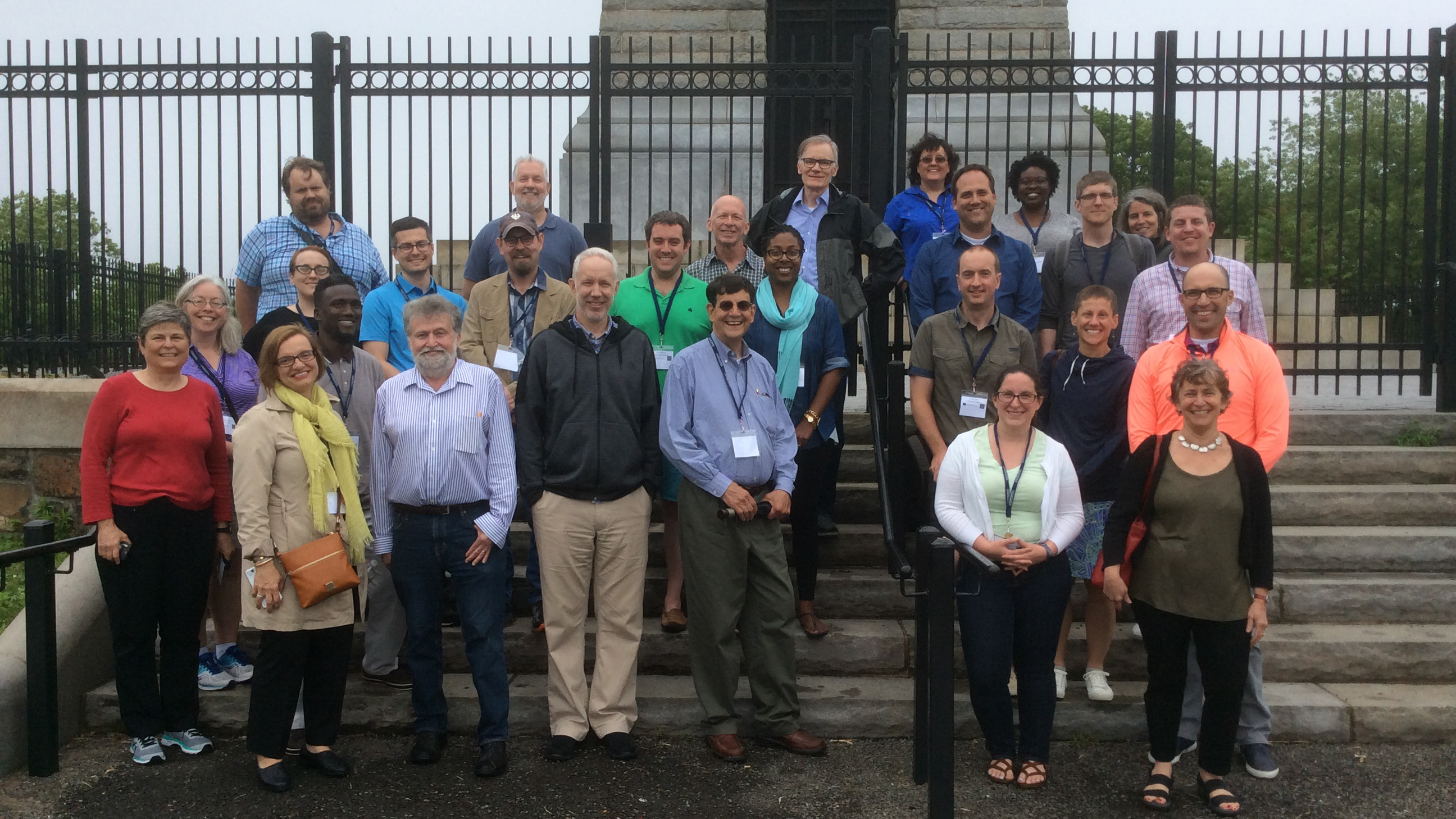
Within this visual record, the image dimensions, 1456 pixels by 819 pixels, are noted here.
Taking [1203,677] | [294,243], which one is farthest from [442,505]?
[1203,677]

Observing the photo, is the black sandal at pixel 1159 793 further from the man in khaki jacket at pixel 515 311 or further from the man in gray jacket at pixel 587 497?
the man in khaki jacket at pixel 515 311

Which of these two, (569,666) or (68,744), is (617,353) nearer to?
(569,666)

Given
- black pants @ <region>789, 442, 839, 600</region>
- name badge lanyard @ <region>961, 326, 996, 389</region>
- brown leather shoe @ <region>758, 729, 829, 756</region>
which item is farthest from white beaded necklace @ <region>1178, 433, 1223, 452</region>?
brown leather shoe @ <region>758, 729, 829, 756</region>

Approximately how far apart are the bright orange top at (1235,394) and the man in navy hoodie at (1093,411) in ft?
0.43

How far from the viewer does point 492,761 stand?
181 inches

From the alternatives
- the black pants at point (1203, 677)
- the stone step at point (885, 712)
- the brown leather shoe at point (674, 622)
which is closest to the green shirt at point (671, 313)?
the brown leather shoe at point (674, 622)

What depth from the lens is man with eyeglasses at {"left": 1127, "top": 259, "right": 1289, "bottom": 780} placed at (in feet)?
14.8

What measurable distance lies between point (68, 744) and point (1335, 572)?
19.4ft

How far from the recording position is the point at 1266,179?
146ft

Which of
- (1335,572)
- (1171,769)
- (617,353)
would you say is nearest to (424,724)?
(617,353)

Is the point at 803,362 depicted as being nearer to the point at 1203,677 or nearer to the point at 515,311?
the point at 515,311

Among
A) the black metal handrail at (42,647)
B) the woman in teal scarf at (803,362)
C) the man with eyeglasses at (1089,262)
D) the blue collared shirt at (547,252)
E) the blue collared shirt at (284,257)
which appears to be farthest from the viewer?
the blue collared shirt at (547,252)

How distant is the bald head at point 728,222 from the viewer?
5.43 meters

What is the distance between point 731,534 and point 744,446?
363mm
